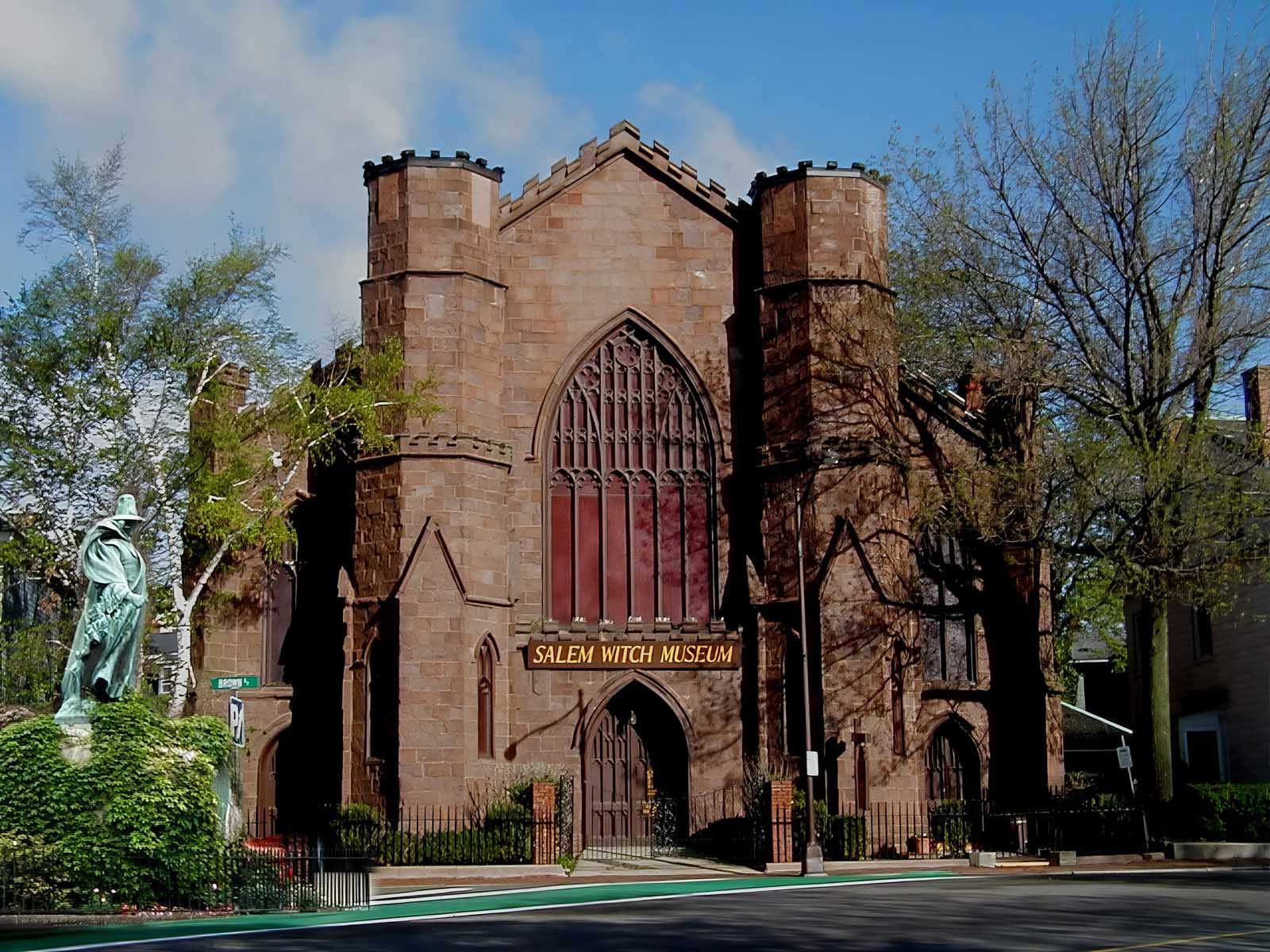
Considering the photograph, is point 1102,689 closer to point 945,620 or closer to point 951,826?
point 945,620

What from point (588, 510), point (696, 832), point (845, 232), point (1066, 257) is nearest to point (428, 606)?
point (588, 510)

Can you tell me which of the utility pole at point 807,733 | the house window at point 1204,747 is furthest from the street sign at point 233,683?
the house window at point 1204,747

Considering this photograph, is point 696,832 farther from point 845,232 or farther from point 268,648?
point 845,232

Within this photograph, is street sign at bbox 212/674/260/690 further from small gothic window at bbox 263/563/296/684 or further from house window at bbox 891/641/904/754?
house window at bbox 891/641/904/754

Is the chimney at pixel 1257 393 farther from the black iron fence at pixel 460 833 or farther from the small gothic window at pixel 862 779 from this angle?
the black iron fence at pixel 460 833

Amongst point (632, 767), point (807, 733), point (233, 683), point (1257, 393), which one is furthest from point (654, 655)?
point (1257, 393)

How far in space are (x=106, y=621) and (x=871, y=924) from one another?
10.2 m

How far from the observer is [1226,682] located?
131ft

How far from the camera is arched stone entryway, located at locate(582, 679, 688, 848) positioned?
3472 centimetres

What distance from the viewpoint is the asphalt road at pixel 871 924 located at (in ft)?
56.8

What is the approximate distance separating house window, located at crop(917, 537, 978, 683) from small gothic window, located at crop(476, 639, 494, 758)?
9684 mm

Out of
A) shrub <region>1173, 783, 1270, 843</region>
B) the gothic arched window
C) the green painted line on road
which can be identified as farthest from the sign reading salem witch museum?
shrub <region>1173, 783, 1270, 843</region>

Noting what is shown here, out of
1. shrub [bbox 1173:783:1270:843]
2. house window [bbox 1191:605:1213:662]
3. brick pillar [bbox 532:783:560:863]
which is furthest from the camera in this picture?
house window [bbox 1191:605:1213:662]

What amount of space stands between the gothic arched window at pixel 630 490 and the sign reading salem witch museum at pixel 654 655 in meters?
0.96
